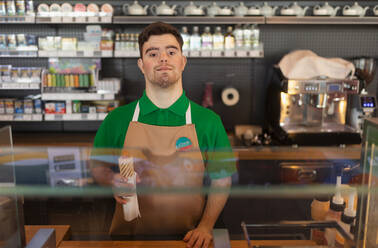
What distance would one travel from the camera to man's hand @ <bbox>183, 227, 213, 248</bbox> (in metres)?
1.23

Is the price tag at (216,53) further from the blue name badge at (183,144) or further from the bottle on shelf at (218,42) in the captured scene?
the blue name badge at (183,144)

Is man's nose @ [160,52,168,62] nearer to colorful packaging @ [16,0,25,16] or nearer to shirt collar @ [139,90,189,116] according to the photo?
shirt collar @ [139,90,189,116]

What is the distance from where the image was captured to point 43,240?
3.57 ft

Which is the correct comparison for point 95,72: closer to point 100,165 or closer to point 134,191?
point 100,165

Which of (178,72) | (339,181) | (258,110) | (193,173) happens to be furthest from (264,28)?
(339,181)

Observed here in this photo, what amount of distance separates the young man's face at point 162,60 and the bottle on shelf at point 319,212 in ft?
3.01

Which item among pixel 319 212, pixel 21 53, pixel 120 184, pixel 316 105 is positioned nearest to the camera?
pixel 319 212

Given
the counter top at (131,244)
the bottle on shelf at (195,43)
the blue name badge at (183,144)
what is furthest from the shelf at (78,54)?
the counter top at (131,244)

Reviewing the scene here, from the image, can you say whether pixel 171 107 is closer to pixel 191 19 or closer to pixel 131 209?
pixel 131 209

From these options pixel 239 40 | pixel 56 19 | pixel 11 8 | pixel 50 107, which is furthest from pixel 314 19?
pixel 11 8

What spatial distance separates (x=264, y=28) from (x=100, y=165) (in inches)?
121

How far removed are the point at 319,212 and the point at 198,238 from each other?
1.40 ft

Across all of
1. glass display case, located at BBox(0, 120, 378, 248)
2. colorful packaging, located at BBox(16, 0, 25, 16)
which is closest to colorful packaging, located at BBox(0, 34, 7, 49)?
colorful packaging, located at BBox(16, 0, 25, 16)

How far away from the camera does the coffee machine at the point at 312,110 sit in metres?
3.33
